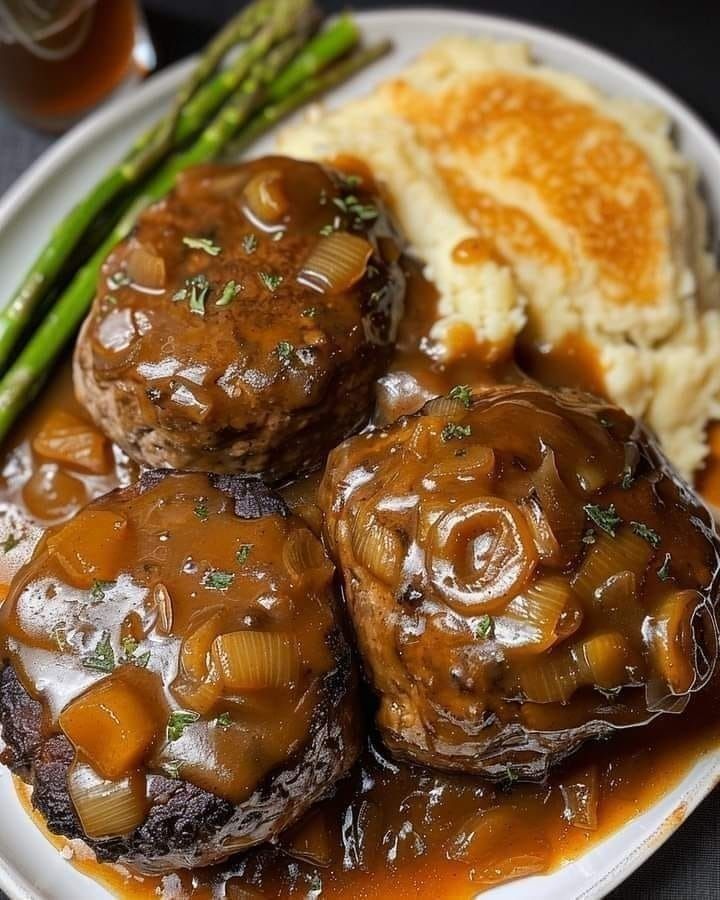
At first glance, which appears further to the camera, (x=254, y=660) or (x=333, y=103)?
(x=333, y=103)

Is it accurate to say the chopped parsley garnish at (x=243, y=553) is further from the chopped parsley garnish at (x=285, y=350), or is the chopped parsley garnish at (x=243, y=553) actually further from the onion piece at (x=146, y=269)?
the onion piece at (x=146, y=269)

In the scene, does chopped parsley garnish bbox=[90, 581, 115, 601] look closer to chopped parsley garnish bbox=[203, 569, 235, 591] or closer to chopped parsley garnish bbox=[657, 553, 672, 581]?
chopped parsley garnish bbox=[203, 569, 235, 591]

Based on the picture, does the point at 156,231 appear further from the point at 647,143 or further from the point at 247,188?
the point at 647,143

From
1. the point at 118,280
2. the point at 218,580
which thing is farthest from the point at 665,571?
the point at 118,280

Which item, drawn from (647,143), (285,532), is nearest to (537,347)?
(647,143)

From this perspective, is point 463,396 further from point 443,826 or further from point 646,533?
point 443,826

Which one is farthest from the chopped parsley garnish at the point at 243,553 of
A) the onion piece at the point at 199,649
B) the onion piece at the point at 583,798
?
the onion piece at the point at 583,798
